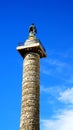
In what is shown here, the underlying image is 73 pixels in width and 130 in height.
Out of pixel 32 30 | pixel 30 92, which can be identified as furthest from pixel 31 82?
pixel 32 30

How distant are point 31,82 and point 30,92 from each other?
0.57 m

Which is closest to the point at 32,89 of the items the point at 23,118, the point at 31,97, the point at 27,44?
the point at 31,97

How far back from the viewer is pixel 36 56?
64.9ft

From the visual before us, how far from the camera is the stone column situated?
18.0 m

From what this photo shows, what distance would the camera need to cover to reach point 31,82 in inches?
742

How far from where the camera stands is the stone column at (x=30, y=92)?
18.0 meters

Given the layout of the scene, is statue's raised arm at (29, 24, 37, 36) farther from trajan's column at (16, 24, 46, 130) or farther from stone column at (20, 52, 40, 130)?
stone column at (20, 52, 40, 130)

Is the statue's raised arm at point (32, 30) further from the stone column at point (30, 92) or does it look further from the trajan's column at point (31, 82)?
the stone column at point (30, 92)

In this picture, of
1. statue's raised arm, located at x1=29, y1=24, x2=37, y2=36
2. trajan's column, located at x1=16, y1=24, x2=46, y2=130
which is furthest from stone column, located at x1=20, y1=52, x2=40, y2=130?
statue's raised arm, located at x1=29, y1=24, x2=37, y2=36

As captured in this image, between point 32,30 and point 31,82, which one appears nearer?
point 31,82

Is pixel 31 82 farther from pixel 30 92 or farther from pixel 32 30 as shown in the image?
pixel 32 30

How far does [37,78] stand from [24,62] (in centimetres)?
126

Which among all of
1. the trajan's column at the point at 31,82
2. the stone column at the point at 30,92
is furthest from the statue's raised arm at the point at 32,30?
the stone column at the point at 30,92

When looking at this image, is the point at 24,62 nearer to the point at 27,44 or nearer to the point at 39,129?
the point at 27,44
